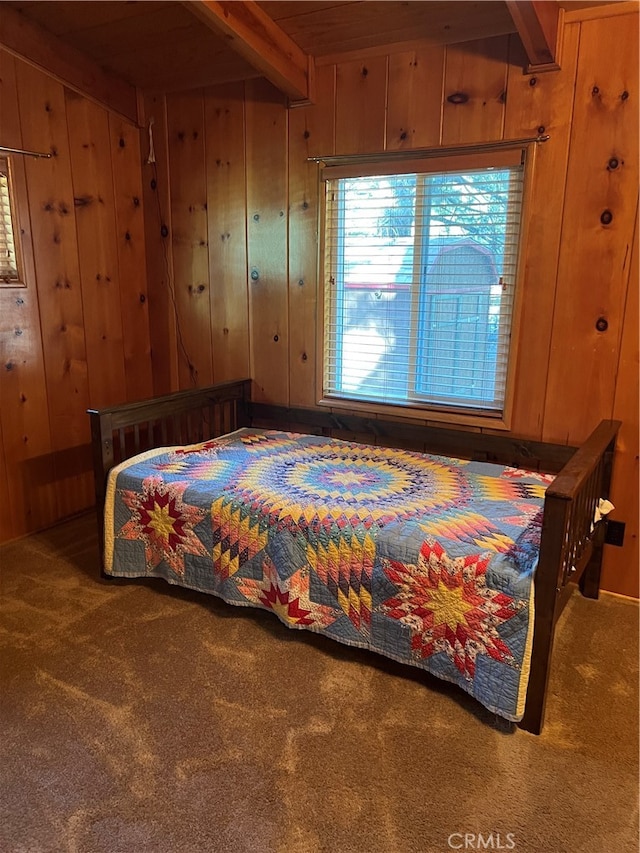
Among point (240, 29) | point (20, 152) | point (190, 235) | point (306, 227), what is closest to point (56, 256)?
point (20, 152)

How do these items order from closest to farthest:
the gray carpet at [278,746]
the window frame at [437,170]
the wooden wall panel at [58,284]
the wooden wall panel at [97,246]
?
the gray carpet at [278,746], the window frame at [437,170], the wooden wall panel at [58,284], the wooden wall panel at [97,246]

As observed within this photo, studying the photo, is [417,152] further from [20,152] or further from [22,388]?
[22,388]

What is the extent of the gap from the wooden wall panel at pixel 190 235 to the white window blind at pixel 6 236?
2.70 ft

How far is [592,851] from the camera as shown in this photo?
1.36m

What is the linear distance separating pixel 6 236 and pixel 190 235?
2.95ft

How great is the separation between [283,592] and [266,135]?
2.15 m

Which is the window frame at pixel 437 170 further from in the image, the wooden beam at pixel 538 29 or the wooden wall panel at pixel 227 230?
the wooden wall panel at pixel 227 230

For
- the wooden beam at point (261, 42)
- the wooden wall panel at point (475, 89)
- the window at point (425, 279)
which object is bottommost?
the window at point (425, 279)

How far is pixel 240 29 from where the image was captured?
2.26 metres

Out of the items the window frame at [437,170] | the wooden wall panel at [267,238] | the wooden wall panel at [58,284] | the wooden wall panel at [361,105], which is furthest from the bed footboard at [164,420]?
the wooden wall panel at [361,105]

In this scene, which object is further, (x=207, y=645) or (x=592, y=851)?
(x=207, y=645)

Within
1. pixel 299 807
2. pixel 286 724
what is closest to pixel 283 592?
pixel 286 724

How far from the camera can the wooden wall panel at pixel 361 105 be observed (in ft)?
8.47

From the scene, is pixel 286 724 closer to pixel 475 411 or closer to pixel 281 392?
pixel 475 411
